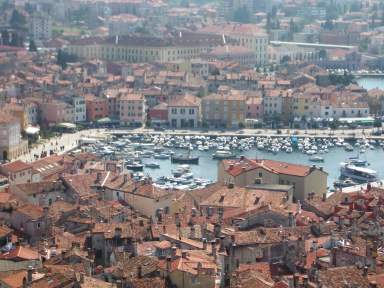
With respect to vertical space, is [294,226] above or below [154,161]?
above

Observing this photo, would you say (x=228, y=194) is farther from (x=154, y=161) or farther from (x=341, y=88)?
(x=341, y=88)

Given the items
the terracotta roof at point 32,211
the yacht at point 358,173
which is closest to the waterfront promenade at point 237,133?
the yacht at point 358,173

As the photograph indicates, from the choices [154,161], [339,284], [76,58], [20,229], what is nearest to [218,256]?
[339,284]

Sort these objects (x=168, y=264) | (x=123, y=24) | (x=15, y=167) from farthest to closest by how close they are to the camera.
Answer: (x=123, y=24) < (x=15, y=167) < (x=168, y=264)

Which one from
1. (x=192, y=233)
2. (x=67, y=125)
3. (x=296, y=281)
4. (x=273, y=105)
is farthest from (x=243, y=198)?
(x=273, y=105)

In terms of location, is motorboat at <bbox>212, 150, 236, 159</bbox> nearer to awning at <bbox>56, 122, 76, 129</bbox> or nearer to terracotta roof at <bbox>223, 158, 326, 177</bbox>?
awning at <bbox>56, 122, 76, 129</bbox>

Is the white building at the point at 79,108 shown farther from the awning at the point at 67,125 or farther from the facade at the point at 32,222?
the facade at the point at 32,222

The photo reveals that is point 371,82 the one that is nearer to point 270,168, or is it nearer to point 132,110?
point 132,110
